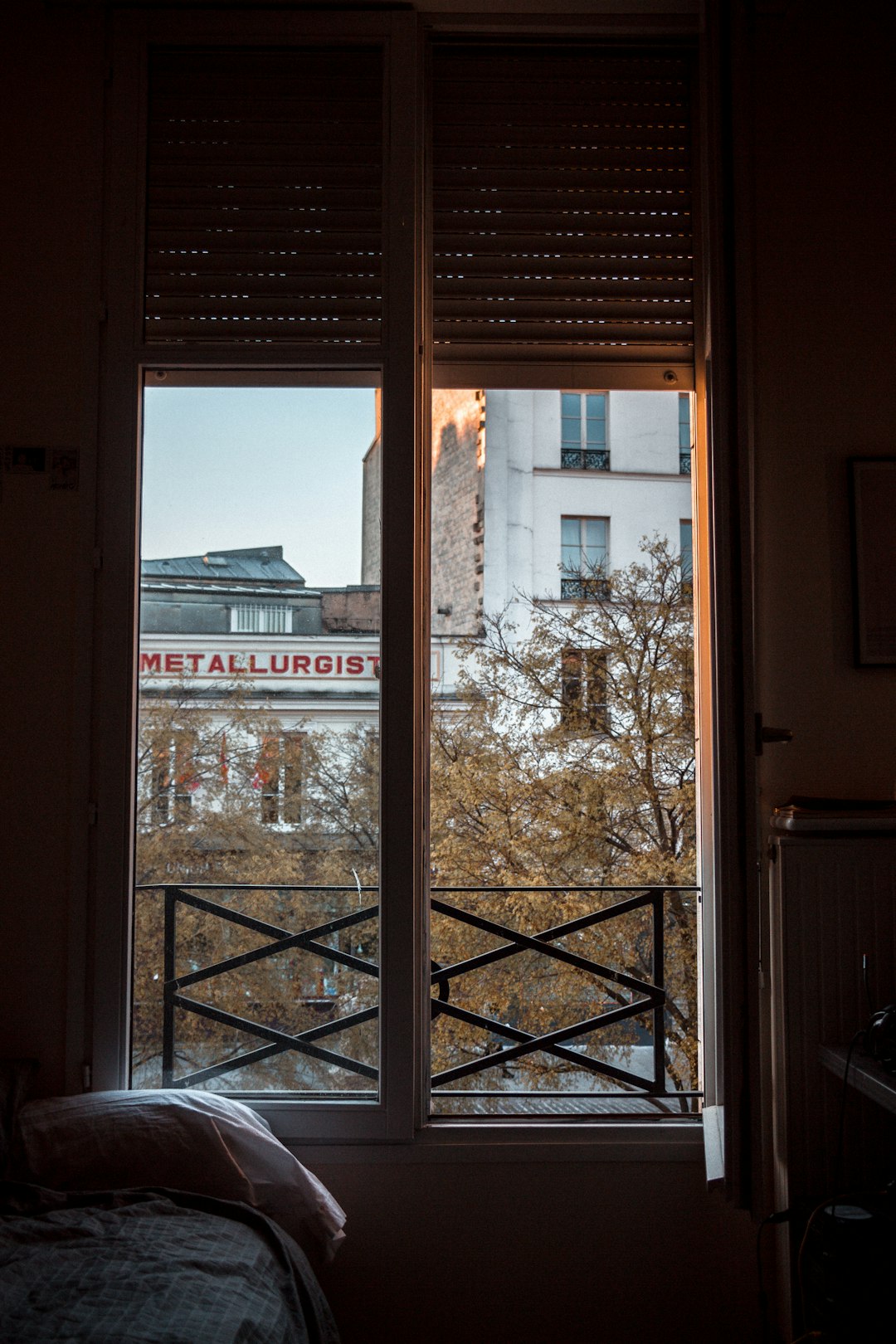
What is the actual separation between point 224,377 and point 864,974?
2009mm

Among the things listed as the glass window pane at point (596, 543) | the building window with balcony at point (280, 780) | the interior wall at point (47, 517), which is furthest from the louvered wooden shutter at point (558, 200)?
the building window with balcony at point (280, 780)

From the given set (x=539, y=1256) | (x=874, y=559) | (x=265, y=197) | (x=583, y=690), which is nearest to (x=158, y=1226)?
(x=539, y=1256)

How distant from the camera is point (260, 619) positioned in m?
2.33

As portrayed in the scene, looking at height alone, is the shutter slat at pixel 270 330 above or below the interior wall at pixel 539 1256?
above

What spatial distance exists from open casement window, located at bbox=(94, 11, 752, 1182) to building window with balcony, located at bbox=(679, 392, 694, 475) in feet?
0.93

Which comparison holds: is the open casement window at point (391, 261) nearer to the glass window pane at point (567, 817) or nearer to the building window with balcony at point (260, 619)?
the building window with balcony at point (260, 619)

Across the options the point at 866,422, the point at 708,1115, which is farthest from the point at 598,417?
the point at 708,1115

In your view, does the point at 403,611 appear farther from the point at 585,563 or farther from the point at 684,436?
the point at 684,436

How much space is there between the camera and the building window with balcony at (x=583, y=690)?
2898 millimetres

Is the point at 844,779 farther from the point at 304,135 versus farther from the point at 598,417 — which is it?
the point at 304,135

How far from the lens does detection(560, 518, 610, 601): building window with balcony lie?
3055mm

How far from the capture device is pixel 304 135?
7.84 ft

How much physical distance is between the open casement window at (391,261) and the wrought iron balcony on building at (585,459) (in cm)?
64

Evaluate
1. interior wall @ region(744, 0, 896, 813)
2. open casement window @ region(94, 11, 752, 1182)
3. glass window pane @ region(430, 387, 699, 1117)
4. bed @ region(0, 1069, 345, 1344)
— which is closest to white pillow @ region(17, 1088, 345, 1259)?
bed @ region(0, 1069, 345, 1344)
